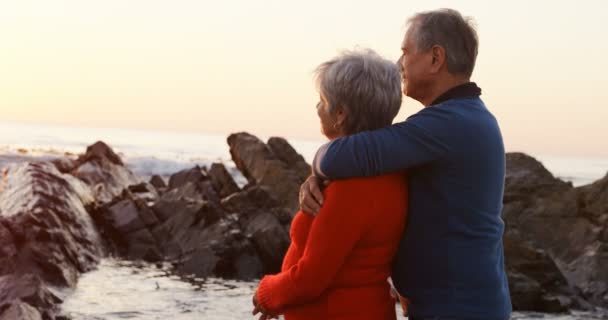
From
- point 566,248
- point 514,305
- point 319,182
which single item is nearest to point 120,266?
point 514,305

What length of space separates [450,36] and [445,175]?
595mm

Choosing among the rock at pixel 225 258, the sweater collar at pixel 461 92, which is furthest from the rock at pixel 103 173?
the sweater collar at pixel 461 92

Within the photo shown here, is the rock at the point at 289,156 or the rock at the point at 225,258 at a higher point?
the rock at the point at 289,156

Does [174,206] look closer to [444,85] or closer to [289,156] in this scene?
[289,156]

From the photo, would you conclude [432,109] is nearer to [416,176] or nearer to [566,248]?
[416,176]

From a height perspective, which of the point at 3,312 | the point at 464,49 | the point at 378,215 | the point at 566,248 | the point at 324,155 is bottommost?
the point at 566,248

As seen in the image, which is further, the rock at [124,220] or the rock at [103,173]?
the rock at [103,173]

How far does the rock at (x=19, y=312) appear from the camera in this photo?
951 cm

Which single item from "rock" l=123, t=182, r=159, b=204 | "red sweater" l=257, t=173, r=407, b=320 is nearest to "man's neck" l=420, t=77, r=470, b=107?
"red sweater" l=257, t=173, r=407, b=320

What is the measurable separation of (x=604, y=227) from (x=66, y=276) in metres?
10.0

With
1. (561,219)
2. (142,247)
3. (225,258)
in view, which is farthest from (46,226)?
(561,219)

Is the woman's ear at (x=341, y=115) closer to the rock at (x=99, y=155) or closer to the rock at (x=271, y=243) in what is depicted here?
the rock at (x=271, y=243)

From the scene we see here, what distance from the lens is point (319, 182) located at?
3971mm

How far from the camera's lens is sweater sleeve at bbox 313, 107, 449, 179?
3.78 meters
